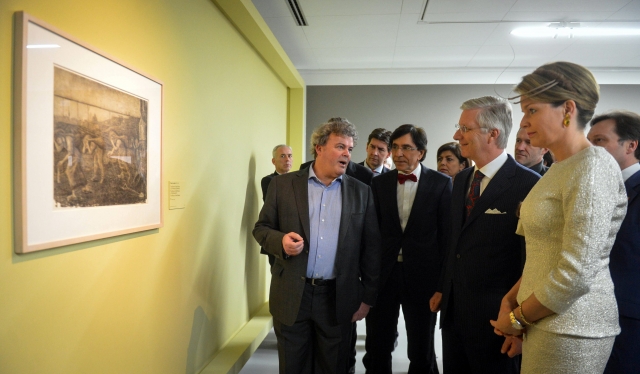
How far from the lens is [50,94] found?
59.7 inches

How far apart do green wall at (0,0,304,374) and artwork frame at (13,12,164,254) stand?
0.04m

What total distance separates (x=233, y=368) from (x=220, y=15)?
271 cm

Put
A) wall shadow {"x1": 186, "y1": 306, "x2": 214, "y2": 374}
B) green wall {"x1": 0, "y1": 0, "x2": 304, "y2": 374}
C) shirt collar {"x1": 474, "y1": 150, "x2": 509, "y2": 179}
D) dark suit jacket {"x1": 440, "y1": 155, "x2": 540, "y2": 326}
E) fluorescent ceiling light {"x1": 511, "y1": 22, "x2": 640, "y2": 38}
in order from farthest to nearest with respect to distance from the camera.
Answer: fluorescent ceiling light {"x1": 511, "y1": 22, "x2": 640, "y2": 38} < wall shadow {"x1": 186, "y1": 306, "x2": 214, "y2": 374} < shirt collar {"x1": 474, "y1": 150, "x2": 509, "y2": 179} < dark suit jacket {"x1": 440, "y1": 155, "x2": 540, "y2": 326} < green wall {"x1": 0, "y1": 0, "x2": 304, "y2": 374}

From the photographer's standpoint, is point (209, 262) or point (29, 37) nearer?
point (29, 37)

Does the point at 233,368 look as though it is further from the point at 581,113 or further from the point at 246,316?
the point at 581,113

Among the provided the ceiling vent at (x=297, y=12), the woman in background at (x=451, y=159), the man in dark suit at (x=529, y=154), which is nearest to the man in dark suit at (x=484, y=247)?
the man in dark suit at (x=529, y=154)

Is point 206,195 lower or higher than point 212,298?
higher

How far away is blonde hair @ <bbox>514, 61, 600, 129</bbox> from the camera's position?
1.33 metres

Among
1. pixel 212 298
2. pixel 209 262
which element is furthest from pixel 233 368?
pixel 209 262

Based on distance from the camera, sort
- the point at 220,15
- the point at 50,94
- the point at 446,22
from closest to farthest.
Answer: the point at 50,94 < the point at 220,15 < the point at 446,22

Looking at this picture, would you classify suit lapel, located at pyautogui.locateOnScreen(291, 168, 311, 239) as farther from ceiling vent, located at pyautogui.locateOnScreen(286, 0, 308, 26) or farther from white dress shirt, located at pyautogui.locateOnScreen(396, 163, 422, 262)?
ceiling vent, located at pyautogui.locateOnScreen(286, 0, 308, 26)

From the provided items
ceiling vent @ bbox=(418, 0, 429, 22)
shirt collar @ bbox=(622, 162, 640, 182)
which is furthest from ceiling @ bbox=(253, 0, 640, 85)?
shirt collar @ bbox=(622, 162, 640, 182)

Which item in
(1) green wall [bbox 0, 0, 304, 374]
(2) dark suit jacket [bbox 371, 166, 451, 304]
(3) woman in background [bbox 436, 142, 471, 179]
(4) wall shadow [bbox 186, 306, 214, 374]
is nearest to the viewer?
(1) green wall [bbox 0, 0, 304, 374]

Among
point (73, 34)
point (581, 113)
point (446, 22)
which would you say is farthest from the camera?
point (446, 22)
